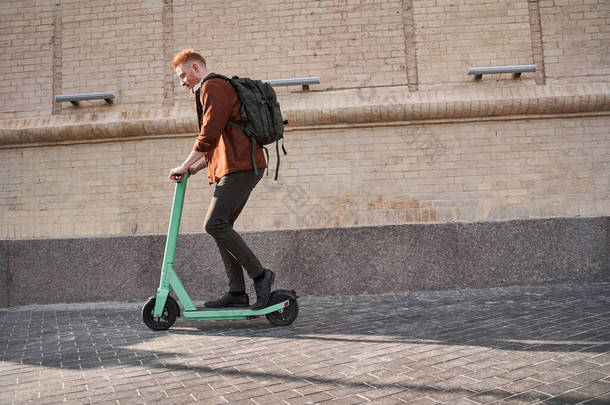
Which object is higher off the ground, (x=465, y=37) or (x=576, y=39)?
(x=465, y=37)

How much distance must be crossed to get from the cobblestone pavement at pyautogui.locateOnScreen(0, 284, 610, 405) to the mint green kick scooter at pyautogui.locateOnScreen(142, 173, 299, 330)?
101mm

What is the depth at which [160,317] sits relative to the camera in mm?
3594

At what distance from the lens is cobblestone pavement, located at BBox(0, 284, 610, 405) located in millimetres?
2074

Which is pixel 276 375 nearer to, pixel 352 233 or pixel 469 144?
pixel 352 233

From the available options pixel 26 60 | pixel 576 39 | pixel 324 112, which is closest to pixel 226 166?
pixel 324 112

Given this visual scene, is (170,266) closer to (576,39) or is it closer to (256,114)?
(256,114)

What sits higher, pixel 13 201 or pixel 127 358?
pixel 13 201

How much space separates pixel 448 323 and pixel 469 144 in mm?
3162

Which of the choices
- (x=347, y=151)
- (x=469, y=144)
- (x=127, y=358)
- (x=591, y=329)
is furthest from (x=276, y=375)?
(x=469, y=144)

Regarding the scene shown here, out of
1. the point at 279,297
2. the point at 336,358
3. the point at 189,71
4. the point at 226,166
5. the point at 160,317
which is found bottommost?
the point at 336,358

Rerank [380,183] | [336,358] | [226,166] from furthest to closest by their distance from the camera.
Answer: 1. [380,183]
2. [226,166]
3. [336,358]

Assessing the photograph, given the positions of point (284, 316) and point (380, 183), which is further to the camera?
point (380, 183)

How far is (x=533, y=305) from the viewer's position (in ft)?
13.4

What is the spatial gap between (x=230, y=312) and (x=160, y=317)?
23.6 inches
